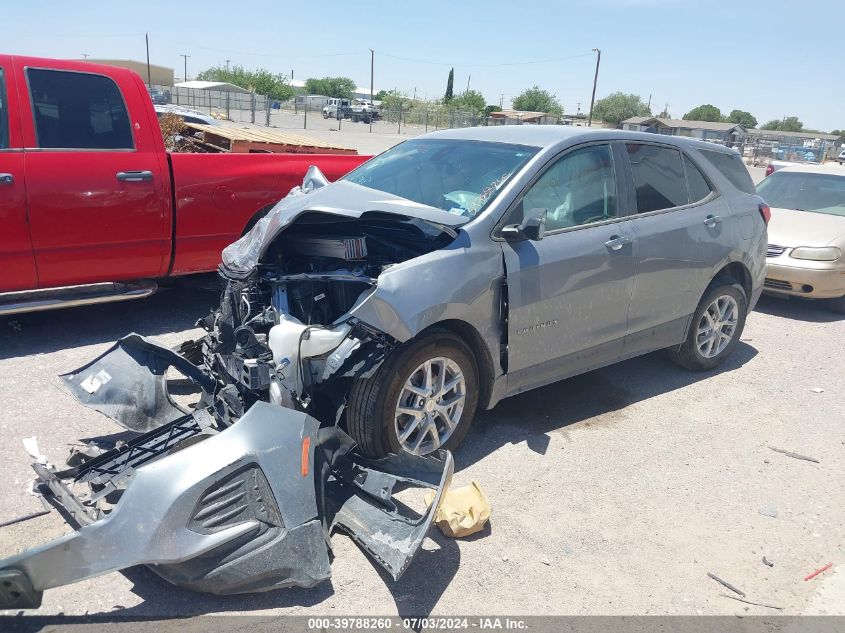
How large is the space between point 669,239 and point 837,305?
462 centimetres

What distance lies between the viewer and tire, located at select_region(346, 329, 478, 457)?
3.48 m

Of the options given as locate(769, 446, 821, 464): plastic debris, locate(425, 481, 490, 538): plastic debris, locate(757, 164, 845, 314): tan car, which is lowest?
locate(769, 446, 821, 464): plastic debris

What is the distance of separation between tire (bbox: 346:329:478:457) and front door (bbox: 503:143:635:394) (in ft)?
1.32

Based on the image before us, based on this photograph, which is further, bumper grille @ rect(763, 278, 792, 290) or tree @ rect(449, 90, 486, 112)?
tree @ rect(449, 90, 486, 112)

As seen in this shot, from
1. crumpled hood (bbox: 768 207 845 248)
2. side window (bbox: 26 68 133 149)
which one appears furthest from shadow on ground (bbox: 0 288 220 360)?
crumpled hood (bbox: 768 207 845 248)

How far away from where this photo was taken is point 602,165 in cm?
455

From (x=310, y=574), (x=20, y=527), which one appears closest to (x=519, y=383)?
(x=310, y=574)

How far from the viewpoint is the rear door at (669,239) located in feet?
15.5

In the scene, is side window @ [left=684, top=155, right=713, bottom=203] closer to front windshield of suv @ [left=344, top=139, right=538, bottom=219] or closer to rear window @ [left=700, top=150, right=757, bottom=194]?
rear window @ [left=700, top=150, right=757, bottom=194]

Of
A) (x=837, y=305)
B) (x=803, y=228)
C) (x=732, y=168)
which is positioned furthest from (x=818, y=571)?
(x=803, y=228)

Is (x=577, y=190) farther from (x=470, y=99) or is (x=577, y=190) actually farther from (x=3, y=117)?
(x=470, y=99)

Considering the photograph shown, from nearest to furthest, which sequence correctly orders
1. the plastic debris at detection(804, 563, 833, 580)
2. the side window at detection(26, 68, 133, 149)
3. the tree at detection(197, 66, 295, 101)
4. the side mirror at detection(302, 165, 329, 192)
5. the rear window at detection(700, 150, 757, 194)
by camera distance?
the plastic debris at detection(804, 563, 833, 580) < the side window at detection(26, 68, 133, 149) < the side mirror at detection(302, 165, 329, 192) < the rear window at detection(700, 150, 757, 194) < the tree at detection(197, 66, 295, 101)

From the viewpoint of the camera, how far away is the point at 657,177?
4945mm

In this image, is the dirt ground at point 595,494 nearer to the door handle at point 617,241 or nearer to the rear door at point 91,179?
the rear door at point 91,179
